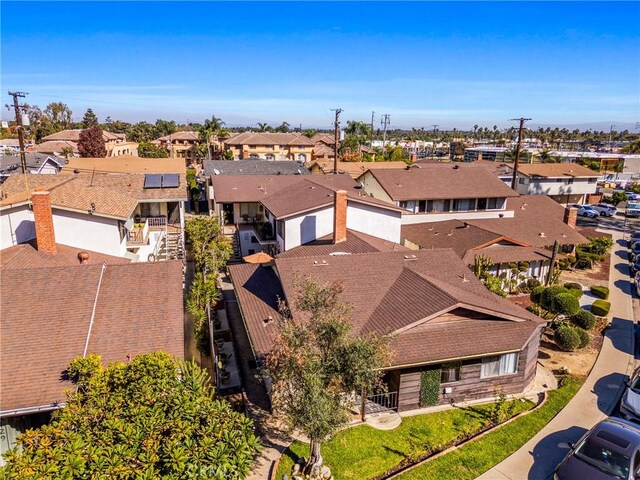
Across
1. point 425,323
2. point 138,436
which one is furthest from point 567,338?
point 138,436

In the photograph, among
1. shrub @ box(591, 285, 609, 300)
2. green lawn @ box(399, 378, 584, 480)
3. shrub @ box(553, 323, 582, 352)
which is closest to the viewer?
green lawn @ box(399, 378, 584, 480)

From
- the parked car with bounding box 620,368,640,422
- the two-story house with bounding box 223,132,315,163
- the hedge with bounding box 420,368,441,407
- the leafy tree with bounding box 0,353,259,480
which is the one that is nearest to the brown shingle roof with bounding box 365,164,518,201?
the hedge with bounding box 420,368,441,407

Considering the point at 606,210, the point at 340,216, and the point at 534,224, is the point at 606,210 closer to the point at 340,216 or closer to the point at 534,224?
the point at 534,224

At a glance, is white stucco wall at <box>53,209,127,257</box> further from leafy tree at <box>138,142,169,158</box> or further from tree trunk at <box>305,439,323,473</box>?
leafy tree at <box>138,142,169,158</box>

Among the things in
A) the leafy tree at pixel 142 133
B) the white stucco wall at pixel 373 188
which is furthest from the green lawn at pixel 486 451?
the leafy tree at pixel 142 133

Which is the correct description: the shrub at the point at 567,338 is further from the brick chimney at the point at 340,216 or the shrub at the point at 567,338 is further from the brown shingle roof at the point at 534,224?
the brick chimney at the point at 340,216
